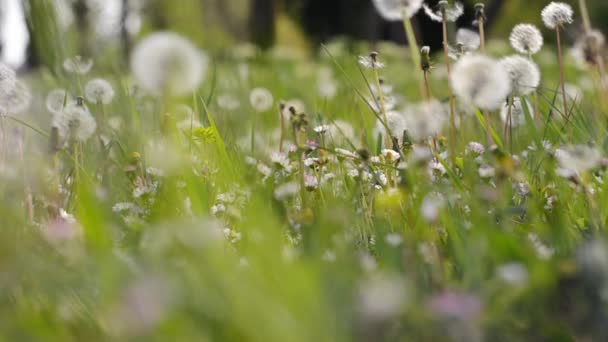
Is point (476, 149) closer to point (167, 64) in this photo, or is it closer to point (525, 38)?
point (525, 38)

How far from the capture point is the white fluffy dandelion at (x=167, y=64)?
0.75 m

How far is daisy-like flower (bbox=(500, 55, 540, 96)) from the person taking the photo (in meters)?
1.22

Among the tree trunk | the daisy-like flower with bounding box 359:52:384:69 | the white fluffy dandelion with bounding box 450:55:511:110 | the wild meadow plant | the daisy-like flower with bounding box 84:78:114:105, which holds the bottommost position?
the wild meadow plant

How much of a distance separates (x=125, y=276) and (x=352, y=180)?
0.75m

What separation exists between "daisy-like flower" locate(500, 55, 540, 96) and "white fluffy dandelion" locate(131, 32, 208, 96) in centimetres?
72

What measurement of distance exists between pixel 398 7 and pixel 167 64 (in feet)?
1.78

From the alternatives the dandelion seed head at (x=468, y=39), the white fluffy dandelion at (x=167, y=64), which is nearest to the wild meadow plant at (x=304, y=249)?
the white fluffy dandelion at (x=167, y=64)

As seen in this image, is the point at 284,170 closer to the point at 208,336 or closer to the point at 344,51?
the point at 208,336

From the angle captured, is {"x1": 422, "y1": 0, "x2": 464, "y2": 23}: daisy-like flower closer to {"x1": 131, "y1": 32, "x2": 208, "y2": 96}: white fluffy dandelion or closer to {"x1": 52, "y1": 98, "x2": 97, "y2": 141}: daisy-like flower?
{"x1": 131, "y1": 32, "x2": 208, "y2": 96}: white fluffy dandelion

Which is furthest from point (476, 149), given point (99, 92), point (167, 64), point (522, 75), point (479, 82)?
point (99, 92)

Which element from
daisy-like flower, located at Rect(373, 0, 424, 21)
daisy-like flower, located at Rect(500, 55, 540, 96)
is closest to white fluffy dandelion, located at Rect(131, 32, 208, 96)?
daisy-like flower, located at Rect(373, 0, 424, 21)

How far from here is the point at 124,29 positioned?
1452 centimetres

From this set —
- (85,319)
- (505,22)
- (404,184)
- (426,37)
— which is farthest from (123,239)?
(505,22)

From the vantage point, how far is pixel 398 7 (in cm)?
115
